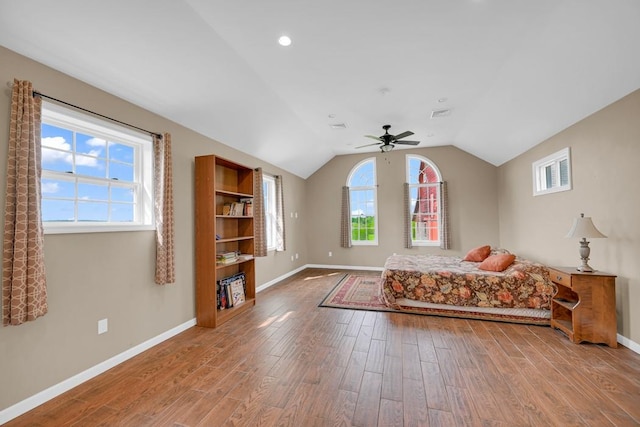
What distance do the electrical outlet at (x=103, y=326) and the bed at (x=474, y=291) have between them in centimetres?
324

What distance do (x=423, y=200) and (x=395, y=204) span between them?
0.68m

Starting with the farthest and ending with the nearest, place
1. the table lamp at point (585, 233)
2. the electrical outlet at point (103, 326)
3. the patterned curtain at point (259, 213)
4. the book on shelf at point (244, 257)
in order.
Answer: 1. the patterned curtain at point (259, 213)
2. the book on shelf at point (244, 257)
3. the table lamp at point (585, 233)
4. the electrical outlet at point (103, 326)

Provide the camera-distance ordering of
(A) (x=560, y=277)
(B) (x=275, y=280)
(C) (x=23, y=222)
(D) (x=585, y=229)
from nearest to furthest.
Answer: (C) (x=23, y=222), (D) (x=585, y=229), (A) (x=560, y=277), (B) (x=275, y=280)

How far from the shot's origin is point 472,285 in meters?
3.59

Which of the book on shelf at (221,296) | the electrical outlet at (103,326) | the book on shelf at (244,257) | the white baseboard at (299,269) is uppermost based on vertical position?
the book on shelf at (244,257)

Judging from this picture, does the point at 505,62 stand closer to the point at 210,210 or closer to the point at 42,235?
the point at 210,210

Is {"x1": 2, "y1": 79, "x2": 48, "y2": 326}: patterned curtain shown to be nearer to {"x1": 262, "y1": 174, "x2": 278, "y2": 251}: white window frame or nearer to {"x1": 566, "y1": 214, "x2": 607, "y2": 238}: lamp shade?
{"x1": 262, "y1": 174, "x2": 278, "y2": 251}: white window frame

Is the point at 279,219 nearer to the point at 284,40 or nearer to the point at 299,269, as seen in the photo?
the point at 299,269

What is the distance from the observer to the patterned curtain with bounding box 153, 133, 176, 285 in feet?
9.39

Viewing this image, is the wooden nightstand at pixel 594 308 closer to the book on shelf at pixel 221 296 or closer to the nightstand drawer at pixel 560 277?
the nightstand drawer at pixel 560 277

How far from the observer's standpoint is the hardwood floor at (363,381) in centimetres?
177

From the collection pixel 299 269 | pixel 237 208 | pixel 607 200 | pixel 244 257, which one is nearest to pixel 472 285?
pixel 607 200

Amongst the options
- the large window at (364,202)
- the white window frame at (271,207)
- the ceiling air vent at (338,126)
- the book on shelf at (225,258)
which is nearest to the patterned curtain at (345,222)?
the large window at (364,202)

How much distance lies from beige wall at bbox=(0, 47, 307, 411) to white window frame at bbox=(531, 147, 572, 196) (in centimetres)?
500
